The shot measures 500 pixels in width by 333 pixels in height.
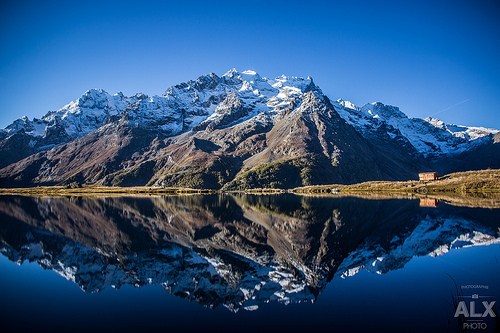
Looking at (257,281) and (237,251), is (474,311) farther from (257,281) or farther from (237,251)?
(237,251)

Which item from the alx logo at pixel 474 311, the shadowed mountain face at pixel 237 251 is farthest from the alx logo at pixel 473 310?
the shadowed mountain face at pixel 237 251

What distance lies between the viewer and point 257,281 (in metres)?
20.4

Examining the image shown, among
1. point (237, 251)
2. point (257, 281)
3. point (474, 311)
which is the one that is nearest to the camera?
point (474, 311)

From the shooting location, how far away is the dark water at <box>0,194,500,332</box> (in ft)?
49.1

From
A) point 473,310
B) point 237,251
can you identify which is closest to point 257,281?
point 237,251

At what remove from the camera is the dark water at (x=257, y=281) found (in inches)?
590

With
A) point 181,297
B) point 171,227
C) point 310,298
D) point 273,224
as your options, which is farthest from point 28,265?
point 273,224

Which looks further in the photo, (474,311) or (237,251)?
(237,251)

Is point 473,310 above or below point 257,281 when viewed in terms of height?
below

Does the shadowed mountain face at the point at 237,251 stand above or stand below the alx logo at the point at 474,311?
above

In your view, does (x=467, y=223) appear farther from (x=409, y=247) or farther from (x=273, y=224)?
(x=273, y=224)

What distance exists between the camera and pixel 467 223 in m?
39.7

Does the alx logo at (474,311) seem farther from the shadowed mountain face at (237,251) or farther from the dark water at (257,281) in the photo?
the shadowed mountain face at (237,251)

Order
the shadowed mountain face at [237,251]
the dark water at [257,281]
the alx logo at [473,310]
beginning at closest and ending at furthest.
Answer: the alx logo at [473,310], the dark water at [257,281], the shadowed mountain face at [237,251]
